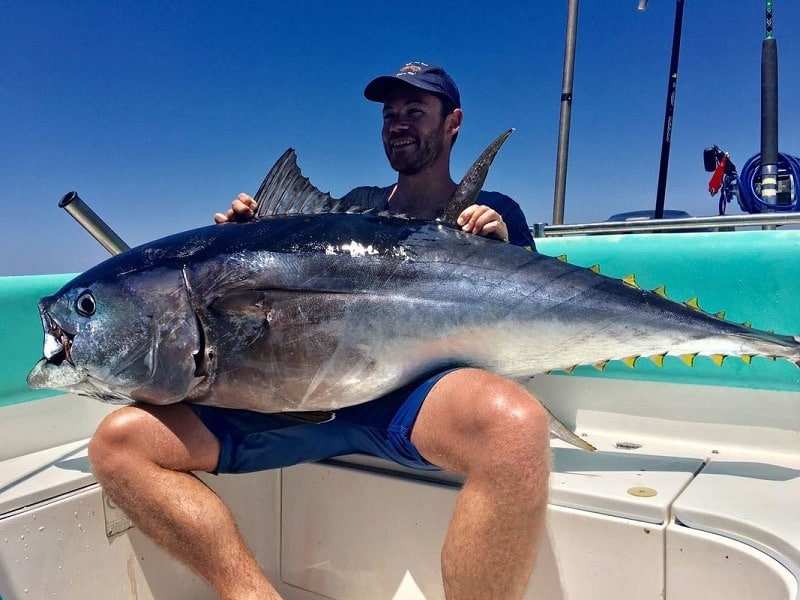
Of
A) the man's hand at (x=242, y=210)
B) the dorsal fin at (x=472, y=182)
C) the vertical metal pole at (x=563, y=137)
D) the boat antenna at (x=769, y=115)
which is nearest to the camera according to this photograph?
the dorsal fin at (x=472, y=182)

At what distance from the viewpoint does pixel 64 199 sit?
2020 millimetres

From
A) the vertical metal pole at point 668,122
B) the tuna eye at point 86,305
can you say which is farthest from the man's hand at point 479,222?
the vertical metal pole at point 668,122

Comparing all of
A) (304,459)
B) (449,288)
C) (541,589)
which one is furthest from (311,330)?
(541,589)

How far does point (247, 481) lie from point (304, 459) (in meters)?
0.48

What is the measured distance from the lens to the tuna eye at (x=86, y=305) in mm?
1543

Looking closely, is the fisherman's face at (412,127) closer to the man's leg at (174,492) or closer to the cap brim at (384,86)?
the cap brim at (384,86)

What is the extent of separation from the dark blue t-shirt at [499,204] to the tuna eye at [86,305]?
750 mm

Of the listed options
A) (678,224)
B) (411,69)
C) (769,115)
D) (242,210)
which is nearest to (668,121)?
(769,115)

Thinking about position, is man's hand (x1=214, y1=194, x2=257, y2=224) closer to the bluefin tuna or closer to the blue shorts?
the bluefin tuna

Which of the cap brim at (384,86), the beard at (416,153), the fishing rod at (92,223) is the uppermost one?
the cap brim at (384,86)

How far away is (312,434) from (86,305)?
2.13ft

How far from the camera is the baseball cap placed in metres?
2.27

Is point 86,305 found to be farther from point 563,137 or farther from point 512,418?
point 563,137

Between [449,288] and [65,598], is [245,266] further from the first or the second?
[65,598]
